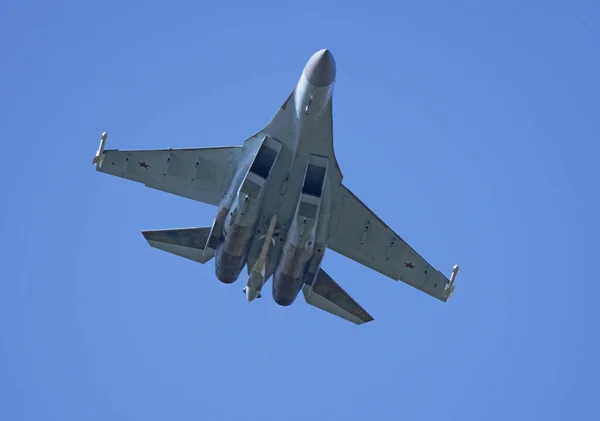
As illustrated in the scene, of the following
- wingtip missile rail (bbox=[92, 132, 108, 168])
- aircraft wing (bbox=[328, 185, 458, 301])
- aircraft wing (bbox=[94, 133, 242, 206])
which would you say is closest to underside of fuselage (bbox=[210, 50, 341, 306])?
aircraft wing (bbox=[94, 133, 242, 206])

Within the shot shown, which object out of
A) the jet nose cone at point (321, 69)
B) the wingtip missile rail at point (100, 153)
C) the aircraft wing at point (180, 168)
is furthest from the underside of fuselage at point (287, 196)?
the wingtip missile rail at point (100, 153)

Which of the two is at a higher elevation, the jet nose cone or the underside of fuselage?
the jet nose cone

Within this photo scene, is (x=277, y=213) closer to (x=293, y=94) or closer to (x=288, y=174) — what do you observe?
(x=288, y=174)

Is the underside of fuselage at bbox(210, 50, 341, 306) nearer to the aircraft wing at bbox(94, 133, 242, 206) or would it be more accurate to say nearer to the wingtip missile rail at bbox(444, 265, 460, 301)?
the aircraft wing at bbox(94, 133, 242, 206)

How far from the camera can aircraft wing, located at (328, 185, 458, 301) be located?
32.8 m

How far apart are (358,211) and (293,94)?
491 centimetres

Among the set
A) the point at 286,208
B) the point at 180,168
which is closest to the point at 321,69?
the point at 286,208

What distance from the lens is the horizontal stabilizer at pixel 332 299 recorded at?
108 ft

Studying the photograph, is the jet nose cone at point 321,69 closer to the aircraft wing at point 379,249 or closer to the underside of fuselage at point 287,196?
the underside of fuselage at point 287,196

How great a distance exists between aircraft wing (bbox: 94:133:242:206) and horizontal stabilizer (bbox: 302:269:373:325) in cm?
440

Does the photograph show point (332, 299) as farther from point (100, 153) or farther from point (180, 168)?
point (100, 153)

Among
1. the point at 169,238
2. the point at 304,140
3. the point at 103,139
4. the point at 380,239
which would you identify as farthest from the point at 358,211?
the point at 103,139

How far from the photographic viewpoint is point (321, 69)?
28.9m

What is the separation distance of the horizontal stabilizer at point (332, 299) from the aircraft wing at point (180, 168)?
440 centimetres
